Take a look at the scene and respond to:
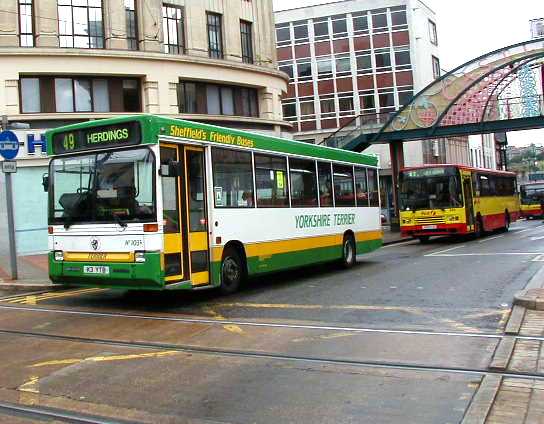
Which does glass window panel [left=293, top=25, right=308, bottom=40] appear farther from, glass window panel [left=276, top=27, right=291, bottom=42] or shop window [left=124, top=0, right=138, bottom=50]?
shop window [left=124, top=0, right=138, bottom=50]

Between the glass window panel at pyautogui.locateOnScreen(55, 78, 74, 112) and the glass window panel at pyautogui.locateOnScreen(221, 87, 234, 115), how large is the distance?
22.3ft

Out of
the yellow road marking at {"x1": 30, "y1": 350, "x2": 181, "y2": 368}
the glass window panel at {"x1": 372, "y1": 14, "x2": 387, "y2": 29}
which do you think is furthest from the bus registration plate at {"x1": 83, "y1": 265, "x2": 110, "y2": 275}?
the glass window panel at {"x1": 372, "y1": 14, "x2": 387, "y2": 29}

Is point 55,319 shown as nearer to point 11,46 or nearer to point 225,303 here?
point 225,303

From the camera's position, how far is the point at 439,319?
8750 mm

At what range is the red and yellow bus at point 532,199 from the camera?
167 ft

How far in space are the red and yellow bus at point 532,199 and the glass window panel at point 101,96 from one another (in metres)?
37.5

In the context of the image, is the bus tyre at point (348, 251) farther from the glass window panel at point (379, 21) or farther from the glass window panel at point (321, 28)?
the glass window panel at point (321, 28)

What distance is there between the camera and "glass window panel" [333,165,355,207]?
15.9 m

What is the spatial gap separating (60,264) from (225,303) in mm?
2872

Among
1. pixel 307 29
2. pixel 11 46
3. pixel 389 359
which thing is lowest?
pixel 389 359

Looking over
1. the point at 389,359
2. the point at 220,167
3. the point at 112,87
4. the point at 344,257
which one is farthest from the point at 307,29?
the point at 389,359

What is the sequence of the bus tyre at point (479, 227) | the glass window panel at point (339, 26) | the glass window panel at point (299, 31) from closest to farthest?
the bus tyre at point (479, 227), the glass window panel at point (339, 26), the glass window panel at point (299, 31)

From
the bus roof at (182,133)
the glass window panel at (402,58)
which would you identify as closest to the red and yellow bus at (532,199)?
the glass window panel at (402,58)

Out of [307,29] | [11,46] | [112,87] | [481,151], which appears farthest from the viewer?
[481,151]
